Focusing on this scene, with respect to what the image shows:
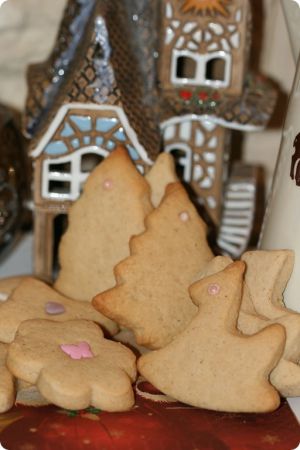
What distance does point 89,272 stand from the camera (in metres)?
0.82

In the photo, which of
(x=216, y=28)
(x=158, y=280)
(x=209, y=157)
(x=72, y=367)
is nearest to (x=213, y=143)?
(x=209, y=157)

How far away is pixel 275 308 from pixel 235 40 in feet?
1.08

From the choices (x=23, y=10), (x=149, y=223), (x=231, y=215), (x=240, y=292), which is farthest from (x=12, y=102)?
(x=240, y=292)

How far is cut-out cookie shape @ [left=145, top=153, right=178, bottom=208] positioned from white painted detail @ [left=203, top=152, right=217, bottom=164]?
11cm

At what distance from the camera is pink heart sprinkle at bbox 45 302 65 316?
78cm

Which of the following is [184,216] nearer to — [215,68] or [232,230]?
[232,230]

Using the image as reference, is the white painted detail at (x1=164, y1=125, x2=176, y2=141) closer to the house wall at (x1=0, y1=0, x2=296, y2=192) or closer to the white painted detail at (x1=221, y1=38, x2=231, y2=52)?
the white painted detail at (x1=221, y1=38, x2=231, y2=52)

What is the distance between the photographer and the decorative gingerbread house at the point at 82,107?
85cm

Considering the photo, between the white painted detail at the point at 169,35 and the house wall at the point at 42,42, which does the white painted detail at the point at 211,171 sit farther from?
the house wall at the point at 42,42

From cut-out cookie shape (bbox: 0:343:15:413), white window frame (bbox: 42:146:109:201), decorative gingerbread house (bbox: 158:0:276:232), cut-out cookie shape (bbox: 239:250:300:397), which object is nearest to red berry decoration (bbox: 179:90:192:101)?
decorative gingerbread house (bbox: 158:0:276:232)

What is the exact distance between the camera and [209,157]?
3.08 ft

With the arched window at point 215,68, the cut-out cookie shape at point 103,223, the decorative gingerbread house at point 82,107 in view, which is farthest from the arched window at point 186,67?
the cut-out cookie shape at point 103,223

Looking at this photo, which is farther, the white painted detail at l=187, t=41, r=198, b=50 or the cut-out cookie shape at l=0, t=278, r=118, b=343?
the white painted detail at l=187, t=41, r=198, b=50

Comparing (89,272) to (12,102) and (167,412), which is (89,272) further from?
(12,102)
